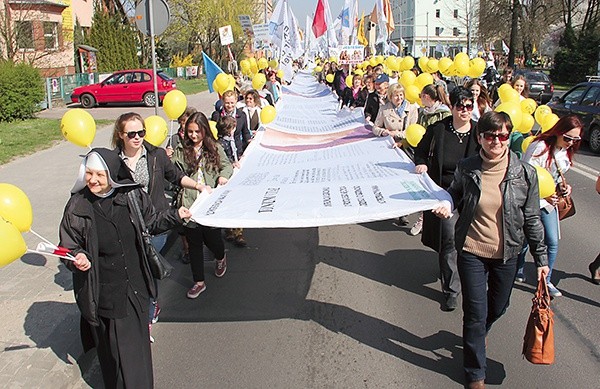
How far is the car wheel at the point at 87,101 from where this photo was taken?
2475 cm

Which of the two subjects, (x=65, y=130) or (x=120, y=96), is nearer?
(x=65, y=130)

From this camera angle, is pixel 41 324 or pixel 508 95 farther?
pixel 508 95

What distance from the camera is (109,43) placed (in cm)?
3597

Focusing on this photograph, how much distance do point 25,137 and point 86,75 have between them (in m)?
14.3

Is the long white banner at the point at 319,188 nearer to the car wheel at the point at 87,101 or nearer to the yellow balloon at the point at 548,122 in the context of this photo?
the yellow balloon at the point at 548,122

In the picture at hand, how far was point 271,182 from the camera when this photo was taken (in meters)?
5.02

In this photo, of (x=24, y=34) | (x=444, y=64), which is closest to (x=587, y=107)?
(x=444, y=64)

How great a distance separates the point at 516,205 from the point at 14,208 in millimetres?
2936

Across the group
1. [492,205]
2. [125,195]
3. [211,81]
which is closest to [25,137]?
[211,81]

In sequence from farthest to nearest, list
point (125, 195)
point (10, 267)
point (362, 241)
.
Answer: point (362, 241)
point (10, 267)
point (125, 195)

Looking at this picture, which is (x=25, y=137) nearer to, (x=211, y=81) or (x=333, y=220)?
(x=211, y=81)

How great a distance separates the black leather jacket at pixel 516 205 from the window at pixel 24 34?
26.2 m

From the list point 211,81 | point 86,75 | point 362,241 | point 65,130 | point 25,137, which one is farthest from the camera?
point 86,75

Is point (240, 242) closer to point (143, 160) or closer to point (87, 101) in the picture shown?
point (143, 160)
